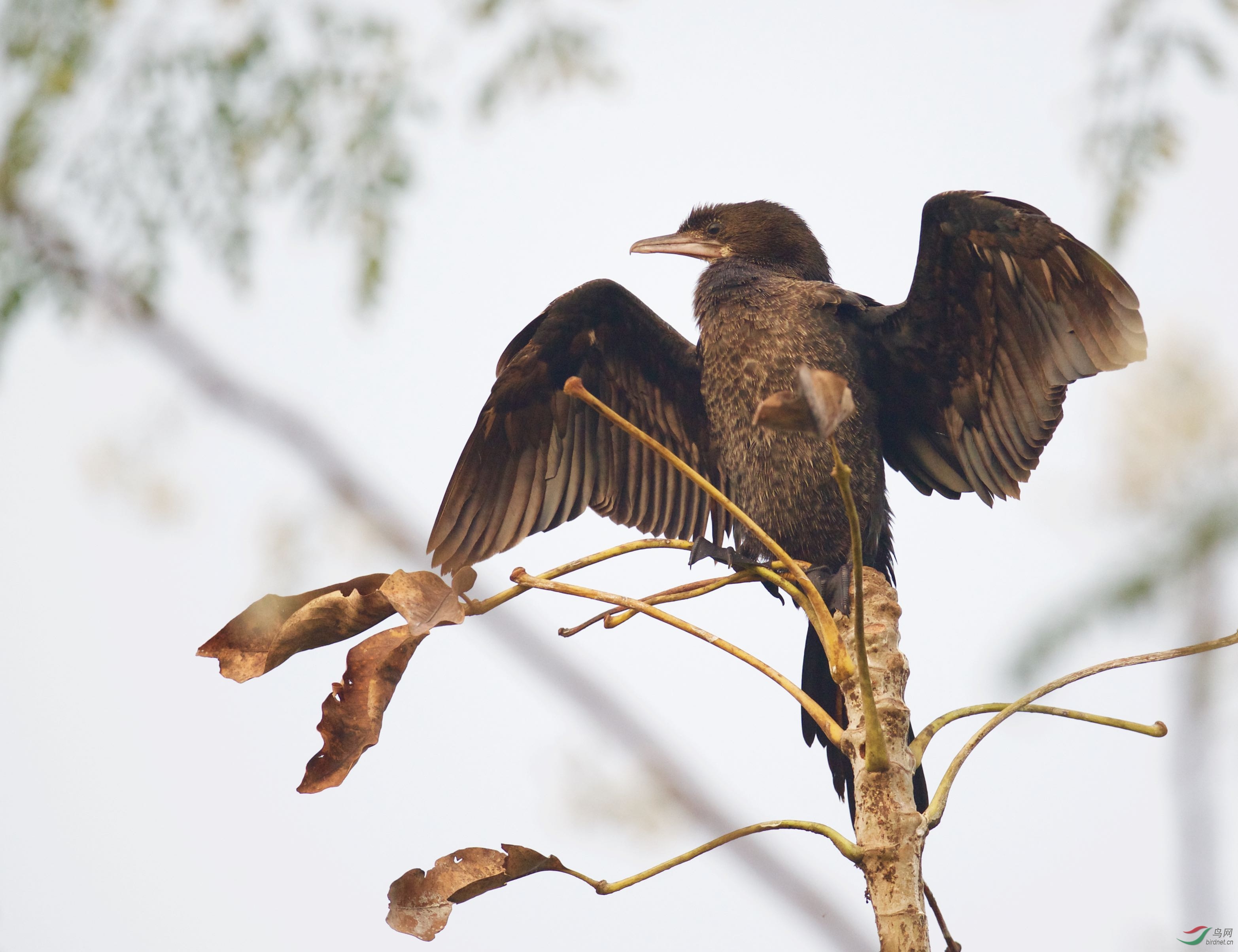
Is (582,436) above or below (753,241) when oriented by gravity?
below

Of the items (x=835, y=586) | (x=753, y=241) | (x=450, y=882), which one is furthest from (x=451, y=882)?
(x=753, y=241)

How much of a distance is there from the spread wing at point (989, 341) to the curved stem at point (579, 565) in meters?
1.43

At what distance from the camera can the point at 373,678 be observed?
187 centimetres

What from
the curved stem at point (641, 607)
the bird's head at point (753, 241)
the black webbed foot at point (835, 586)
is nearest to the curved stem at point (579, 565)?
the curved stem at point (641, 607)

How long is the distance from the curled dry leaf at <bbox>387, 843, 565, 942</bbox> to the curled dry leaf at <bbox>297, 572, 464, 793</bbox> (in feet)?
0.65

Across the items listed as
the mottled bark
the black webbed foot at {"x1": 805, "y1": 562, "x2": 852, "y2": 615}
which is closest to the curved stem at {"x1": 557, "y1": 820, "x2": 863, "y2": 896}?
the mottled bark

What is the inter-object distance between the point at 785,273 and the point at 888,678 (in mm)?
2421

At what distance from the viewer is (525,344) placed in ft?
13.0

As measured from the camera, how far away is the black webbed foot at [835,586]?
9.00 ft

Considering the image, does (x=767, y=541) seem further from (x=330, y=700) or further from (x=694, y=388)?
(x=694, y=388)

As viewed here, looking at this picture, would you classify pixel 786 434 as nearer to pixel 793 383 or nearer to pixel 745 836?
pixel 793 383

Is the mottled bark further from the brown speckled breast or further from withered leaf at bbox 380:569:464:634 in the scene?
the brown speckled breast

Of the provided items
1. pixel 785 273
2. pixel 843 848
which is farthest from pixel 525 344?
pixel 843 848

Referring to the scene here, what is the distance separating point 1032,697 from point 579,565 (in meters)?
0.71
